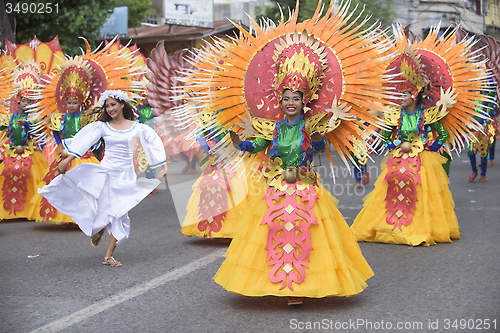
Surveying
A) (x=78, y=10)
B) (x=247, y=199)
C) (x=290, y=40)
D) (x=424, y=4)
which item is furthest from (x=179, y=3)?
(x=290, y=40)

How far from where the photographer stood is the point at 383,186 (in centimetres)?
703

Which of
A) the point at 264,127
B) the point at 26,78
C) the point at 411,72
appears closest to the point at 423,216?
the point at 411,72

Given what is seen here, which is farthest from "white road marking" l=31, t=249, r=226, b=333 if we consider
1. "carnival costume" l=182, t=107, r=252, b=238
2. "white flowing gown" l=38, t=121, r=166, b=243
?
"white flowing gown" l=38, t=121, r=166, b=243

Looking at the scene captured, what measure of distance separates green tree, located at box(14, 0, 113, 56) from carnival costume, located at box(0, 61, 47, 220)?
7.06m

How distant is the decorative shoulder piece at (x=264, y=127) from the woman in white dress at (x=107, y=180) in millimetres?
1710

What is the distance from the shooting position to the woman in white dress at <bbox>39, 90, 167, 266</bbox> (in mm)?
6113

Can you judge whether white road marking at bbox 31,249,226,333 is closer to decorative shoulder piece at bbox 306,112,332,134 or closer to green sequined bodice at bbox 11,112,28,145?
decorative shoulder piece at bbox 306,112,332,134

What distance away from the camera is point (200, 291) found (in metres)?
4.96

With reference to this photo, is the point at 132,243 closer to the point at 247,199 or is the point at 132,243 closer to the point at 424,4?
the point at 247,199

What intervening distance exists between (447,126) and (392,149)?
687 millimetres

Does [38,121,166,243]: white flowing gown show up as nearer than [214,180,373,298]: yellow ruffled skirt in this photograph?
No

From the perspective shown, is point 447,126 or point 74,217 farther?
point 447,126

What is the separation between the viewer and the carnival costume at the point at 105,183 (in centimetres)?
611

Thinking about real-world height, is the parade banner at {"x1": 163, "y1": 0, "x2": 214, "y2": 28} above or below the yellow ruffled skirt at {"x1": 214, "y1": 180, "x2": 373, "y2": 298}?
above
